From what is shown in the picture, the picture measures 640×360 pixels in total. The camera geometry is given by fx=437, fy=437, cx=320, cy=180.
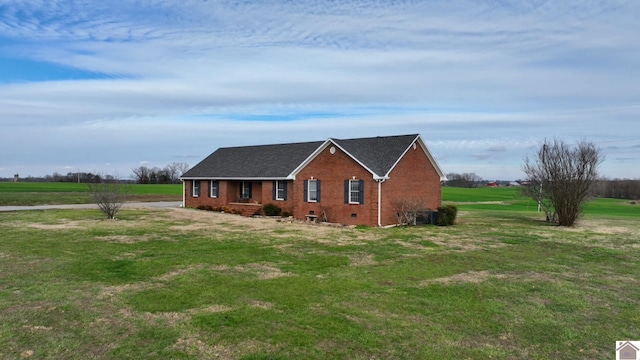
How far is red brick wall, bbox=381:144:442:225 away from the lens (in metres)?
25.3

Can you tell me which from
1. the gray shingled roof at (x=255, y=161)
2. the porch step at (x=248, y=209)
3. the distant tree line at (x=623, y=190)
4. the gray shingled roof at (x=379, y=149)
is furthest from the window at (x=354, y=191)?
the distant tree line at (x=623, y=190)

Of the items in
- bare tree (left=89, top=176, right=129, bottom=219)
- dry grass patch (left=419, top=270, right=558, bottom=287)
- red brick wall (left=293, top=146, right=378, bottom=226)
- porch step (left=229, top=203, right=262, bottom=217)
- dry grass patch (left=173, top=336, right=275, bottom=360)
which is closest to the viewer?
dry grass patch (left=173, top=336, right=275, bottom=360)

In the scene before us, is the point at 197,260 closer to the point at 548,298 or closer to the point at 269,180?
the point at 548,298

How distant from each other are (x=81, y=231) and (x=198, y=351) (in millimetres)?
16241

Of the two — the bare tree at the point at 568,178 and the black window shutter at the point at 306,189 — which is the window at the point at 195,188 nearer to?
the black window shutter at the point at 306,189

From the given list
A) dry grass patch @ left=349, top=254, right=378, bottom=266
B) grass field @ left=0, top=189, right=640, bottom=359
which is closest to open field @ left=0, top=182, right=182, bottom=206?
grass field @ left=0, top=189, right=640, bottom=359

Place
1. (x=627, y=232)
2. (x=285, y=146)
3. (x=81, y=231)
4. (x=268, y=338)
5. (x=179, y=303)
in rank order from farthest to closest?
(x=285, y=146), (x=627, y=232), (x=81, y=231), (x=179, y=303), (x=268, y=338)

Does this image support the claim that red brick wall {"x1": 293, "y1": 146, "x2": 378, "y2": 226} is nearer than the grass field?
No

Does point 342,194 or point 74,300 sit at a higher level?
point 342,194

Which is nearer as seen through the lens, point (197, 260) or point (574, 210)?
point (197, 260)

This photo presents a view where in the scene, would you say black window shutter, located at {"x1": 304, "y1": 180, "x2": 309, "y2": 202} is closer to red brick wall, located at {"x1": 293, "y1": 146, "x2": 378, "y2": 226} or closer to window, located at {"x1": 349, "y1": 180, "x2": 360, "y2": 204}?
red brick wall, located at {"x1": 293, "y1": 146, "x2": 378, "y2": 226}

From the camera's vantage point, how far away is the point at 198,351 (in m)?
6.26

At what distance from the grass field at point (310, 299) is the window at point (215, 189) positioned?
17856 millimetres

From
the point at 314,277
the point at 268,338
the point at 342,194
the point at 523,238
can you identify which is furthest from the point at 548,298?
the point at 342,194
